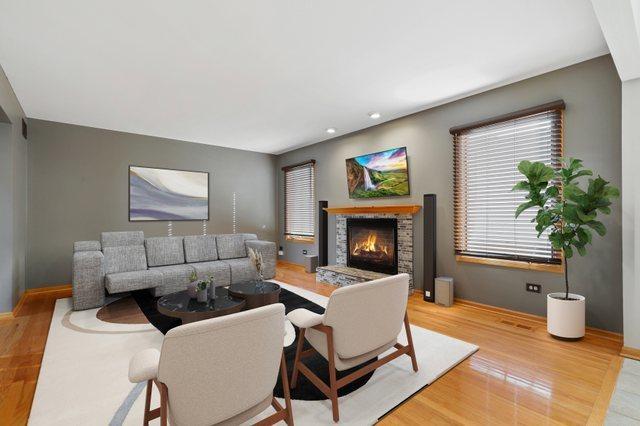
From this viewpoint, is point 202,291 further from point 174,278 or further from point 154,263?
point 154,263

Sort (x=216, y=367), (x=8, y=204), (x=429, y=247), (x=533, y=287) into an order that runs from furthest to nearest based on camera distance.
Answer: (x=429, y=247) < (x=8, y=204) < (x=533, y=287) < (x=216, y=367)

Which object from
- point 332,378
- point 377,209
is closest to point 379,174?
point 377,209

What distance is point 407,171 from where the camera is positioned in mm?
4918

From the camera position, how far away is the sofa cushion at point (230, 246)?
568cm

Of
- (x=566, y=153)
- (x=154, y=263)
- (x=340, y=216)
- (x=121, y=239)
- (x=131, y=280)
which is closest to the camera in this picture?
(x=566, y=153)

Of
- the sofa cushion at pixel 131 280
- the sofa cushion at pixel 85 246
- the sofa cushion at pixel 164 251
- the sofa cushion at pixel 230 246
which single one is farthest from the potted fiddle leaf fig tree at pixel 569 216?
the sofa cushion at pixel 85 246

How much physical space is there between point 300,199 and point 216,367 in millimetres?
5868

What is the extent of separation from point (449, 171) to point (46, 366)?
4.83m

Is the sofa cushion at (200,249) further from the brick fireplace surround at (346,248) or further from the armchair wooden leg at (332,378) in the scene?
the armchair wooden leg at (332,378)

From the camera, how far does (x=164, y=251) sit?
512 centimetres

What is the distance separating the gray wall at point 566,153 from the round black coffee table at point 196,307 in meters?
2.87

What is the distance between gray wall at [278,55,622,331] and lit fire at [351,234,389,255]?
60cm

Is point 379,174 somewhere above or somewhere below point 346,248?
above

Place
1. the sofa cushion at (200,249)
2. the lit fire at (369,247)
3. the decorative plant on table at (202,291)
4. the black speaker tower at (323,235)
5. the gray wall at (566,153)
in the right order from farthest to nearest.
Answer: the black speaker tower at (323,235) < the sofa cushion at (200,249) < the lit fire at (369,247) < the decorative plant on table at (202,291) < the gray wall at (566,153)
